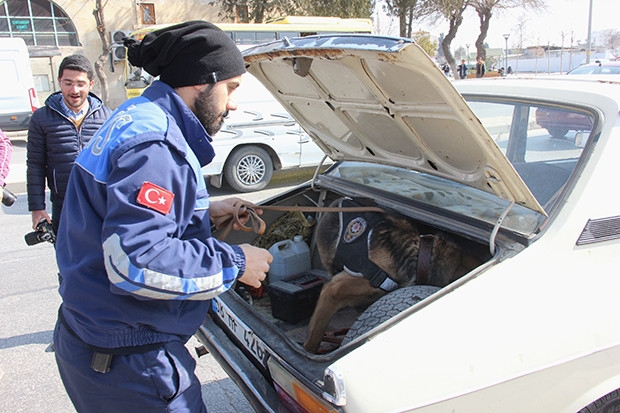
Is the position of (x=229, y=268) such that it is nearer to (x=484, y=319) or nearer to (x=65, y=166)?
(x=484, y=319)

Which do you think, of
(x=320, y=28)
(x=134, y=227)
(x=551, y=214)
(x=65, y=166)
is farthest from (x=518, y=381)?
(x=320, y=28)

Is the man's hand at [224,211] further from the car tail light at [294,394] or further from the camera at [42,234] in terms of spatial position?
the camera at [42,234]

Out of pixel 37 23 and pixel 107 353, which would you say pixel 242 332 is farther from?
pixel 37 23

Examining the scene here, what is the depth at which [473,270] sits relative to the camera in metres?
1.81

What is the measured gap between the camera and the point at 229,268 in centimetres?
154

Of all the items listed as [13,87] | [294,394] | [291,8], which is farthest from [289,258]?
[291,8]

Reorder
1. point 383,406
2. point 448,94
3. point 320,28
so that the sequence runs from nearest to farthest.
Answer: point 383,406
point 448,94
point 320,28

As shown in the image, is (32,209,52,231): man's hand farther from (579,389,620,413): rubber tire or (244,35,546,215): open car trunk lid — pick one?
(579,389,620,413): rubber tire

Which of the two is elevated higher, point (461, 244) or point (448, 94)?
point (448, 94)

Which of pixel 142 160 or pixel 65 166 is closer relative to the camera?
pixel 142 160

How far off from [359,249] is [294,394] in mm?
1012

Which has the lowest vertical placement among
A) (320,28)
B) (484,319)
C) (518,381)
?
(518,381)

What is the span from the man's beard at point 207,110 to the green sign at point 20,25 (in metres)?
24.9

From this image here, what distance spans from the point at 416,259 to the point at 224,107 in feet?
4.42
